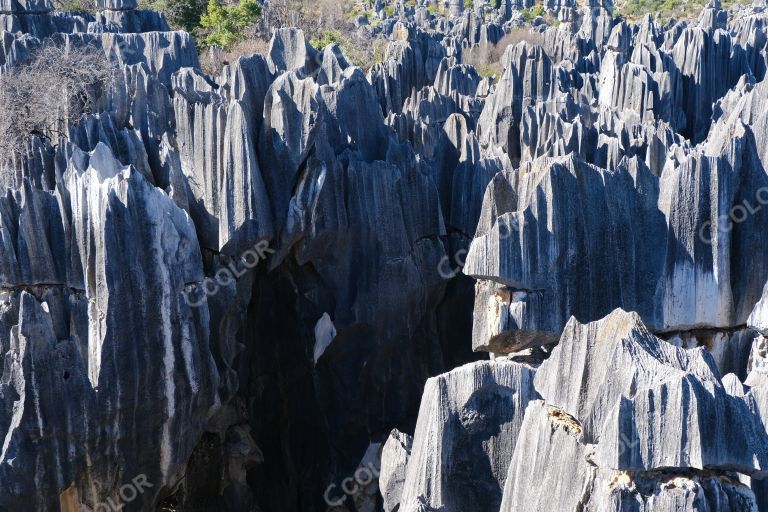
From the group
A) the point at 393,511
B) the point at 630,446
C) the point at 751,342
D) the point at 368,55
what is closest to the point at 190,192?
the point at 393,511

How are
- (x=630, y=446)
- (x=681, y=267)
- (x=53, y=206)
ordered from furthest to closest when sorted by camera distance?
(x=53, y=206) < (x=681, y=267) < (x=630, y=446)

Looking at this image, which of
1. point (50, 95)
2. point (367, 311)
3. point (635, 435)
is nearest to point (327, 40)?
point (50, 95)

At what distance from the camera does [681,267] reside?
902 cm

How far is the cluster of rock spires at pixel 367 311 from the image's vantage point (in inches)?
213

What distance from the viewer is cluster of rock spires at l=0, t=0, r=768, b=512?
541cm

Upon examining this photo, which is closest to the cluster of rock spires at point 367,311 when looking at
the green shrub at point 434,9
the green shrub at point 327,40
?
the green shrub at point 327,40

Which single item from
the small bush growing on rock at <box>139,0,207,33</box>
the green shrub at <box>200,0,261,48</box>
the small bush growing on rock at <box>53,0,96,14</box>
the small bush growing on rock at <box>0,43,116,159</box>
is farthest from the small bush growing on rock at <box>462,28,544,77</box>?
the small bush growing on rock at <box>0,43,116,159</box>

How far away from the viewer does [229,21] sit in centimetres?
3148

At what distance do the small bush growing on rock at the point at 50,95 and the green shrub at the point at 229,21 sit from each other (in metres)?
12.1

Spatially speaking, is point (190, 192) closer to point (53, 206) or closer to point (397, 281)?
point (53, 206)

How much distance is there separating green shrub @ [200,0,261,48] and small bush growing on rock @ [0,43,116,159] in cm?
1210

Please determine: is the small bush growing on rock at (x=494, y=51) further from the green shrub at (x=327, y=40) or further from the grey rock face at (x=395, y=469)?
the grey rock face at (x=395, y=469)

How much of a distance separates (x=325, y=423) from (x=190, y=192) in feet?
12.7

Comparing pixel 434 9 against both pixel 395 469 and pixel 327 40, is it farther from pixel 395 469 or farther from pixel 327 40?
pixel 395 469
